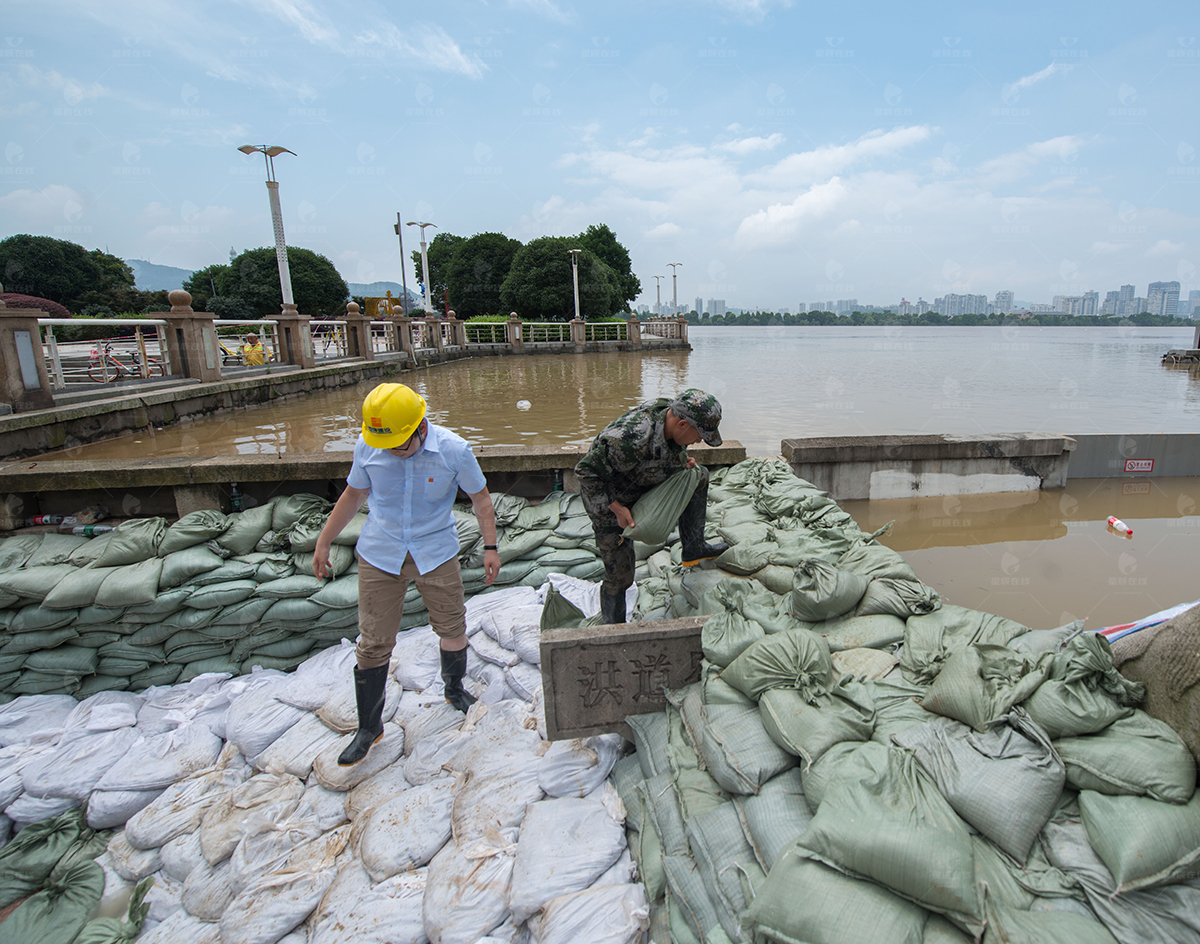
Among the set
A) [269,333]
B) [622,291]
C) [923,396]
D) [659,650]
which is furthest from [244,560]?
[622,291]

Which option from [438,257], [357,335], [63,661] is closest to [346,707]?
[63,661]

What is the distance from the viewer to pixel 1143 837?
1211 millimetres

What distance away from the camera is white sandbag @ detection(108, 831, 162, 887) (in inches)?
101

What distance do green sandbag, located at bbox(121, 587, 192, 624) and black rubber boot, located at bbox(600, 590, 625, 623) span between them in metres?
2.42

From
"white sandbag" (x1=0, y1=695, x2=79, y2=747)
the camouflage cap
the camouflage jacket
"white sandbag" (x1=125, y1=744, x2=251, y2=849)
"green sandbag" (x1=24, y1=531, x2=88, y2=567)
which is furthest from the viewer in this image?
"green sandbag" (x1=24, y1=531, x2=88, y2=567)

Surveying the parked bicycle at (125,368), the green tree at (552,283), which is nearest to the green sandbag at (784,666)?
the parked bicycle at (125,368)

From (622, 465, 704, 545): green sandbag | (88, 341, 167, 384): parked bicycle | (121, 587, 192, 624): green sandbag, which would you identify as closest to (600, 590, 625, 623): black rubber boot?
(622, 465, 704, 545): green sandbag

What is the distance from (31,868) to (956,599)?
4.67 meters

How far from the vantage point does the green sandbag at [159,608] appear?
3475 millimetres

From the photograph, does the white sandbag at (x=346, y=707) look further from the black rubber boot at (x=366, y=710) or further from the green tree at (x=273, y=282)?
the green tree at (x=273, y=282)

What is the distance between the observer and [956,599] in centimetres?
366

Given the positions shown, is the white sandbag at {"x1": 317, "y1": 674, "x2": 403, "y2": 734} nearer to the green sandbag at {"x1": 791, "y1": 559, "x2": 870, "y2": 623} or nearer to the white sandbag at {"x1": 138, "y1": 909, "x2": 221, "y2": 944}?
the white sandbag at {"x1": 138, "y1": 909, "x2": 221, "y2": 944}

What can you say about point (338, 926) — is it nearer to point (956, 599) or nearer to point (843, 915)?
point (843, 915)

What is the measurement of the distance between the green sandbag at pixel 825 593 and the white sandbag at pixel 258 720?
2.38m
